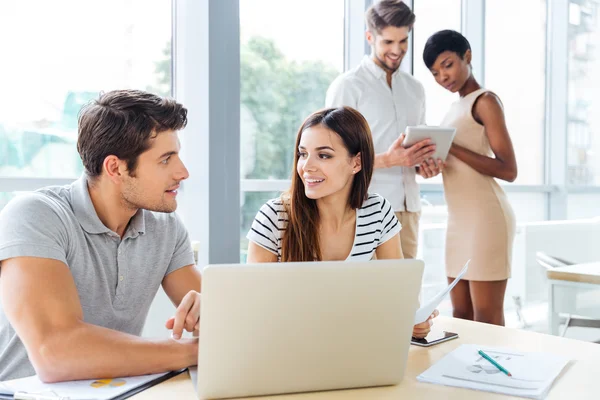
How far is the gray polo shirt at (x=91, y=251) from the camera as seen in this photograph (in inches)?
52.8

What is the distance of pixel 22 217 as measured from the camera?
1.35m

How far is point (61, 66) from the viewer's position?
258cm

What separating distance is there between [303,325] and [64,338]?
49 centimetres

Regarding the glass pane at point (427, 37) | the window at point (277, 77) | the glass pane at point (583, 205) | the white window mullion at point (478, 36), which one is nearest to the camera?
the window at point (277, 77)

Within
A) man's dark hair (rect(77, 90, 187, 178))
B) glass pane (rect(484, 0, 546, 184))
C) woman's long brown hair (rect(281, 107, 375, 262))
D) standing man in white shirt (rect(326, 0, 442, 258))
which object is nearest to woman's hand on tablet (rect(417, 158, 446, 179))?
standing man in white shirt (rect(326, 0, 442, 258))

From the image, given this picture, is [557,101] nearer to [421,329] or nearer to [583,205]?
[583,205]

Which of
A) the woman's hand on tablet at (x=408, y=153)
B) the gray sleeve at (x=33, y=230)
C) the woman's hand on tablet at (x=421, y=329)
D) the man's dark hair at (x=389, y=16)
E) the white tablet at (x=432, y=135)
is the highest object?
the man's dark hair at (x=389, y=16)

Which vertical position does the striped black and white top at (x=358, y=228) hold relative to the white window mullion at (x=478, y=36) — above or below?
below

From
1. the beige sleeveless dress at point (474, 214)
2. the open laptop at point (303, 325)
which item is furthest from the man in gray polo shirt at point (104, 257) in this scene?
the beige sleeveless dress at point (474, 214)

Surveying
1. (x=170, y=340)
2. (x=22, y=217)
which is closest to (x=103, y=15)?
(x=22, y=217)

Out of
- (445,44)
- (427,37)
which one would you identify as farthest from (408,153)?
(427,37)

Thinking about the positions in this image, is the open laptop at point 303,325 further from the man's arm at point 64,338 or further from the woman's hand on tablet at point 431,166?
the woman's hand on tablet at point 431,166

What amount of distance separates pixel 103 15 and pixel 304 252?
5.04 feet

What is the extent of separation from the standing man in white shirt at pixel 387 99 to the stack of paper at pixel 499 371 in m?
1.42
